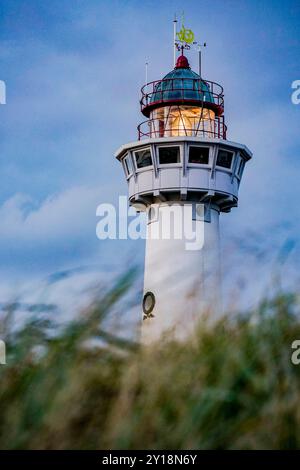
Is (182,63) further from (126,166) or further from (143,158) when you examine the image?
(143,158)

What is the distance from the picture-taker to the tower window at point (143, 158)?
2366 centimetres

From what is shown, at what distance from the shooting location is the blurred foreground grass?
8.97ft

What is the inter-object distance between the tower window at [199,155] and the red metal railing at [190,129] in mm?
417

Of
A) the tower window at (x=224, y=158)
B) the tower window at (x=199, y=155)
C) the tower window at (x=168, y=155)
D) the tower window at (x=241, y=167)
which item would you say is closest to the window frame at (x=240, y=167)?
the tower window at (x=241, y=167)

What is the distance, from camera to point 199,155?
77.4 feet

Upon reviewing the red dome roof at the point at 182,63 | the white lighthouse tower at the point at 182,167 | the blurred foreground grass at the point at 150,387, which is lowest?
the blurred foreground grass at the point at 150,387

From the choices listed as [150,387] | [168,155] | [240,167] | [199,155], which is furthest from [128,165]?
[150,387]

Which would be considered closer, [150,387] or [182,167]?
[150,387]

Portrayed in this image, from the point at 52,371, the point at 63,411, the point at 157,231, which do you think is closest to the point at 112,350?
the point at 52,371

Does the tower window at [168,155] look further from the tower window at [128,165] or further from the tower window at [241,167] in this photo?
the tower window at [241,167]

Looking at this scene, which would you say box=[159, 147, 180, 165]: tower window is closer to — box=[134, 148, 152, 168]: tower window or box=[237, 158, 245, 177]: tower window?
box=[134, 148, 152, 168]: tower window

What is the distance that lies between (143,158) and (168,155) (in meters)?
0.80

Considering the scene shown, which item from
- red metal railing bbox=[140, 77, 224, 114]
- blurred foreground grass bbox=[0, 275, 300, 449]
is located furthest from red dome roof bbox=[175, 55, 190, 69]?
blurred foreground grass bbox=[0, 275, 300, 449]
